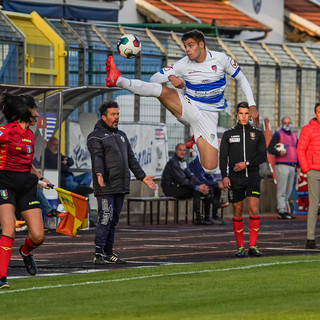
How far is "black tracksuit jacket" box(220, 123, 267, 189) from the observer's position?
59.1 ft

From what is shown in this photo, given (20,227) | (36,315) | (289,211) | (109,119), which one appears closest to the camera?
(36,315)

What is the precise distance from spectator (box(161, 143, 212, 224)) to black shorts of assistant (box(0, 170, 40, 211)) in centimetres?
1388

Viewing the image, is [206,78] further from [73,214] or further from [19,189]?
[19,189]

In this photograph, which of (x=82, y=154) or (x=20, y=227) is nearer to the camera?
(x=20, y=227)

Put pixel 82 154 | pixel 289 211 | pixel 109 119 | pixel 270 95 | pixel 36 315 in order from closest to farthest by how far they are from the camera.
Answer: pixel 36 315 < pixel 109 119 < pixel 82 154 < pixel 289 211 < pixel 270 95

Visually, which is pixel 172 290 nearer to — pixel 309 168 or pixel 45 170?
pixel 309 168

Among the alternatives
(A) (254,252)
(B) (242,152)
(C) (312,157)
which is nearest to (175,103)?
(B) (242,152)

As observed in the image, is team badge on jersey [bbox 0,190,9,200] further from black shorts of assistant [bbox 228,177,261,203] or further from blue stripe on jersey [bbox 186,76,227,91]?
black shorts of assistant [bbox 228,177,261,203]

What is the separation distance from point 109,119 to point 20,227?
6.89 meters

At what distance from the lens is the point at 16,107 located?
43.8ft

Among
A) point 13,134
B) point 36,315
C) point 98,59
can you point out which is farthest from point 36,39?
point 36,315

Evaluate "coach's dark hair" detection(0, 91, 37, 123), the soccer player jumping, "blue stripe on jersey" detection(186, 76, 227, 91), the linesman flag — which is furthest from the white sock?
"coach's dark hair" detection(0, 91, 37, 123)

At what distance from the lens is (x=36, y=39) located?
90.2ft

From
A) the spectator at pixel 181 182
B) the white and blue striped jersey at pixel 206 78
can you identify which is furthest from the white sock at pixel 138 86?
the spectator at pixel 181 182
